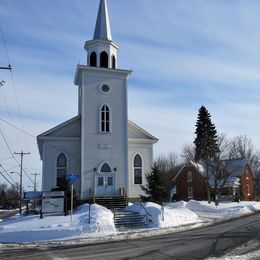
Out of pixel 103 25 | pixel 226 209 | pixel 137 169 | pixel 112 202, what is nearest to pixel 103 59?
pixel 103 25

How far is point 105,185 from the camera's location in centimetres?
3164

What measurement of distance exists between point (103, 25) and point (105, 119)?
28.2 feet

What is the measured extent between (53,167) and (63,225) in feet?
38.3

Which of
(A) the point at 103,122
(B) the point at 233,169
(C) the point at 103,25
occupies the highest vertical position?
(C) the point at 103,25

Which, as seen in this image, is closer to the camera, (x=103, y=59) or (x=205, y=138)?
(x=103, y=59)

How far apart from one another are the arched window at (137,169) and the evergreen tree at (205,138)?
11132mm

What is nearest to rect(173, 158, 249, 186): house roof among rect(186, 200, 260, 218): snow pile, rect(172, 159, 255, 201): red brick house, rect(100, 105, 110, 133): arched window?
rect(172, 159, 255, 201): red brick house

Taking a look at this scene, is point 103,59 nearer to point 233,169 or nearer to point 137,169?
point 137,169

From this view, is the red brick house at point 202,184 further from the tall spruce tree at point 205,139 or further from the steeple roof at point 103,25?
the steeple roof at point 103,25

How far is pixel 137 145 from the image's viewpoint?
1336 inches

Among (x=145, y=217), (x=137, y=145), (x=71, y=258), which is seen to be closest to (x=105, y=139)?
(x=137, y=145)

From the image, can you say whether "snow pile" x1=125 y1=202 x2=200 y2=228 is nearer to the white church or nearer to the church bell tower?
the church bell tower

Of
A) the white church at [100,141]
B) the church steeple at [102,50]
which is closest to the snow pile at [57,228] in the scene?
the white church at [100,141]

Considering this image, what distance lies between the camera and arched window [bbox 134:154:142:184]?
33.5 metres
